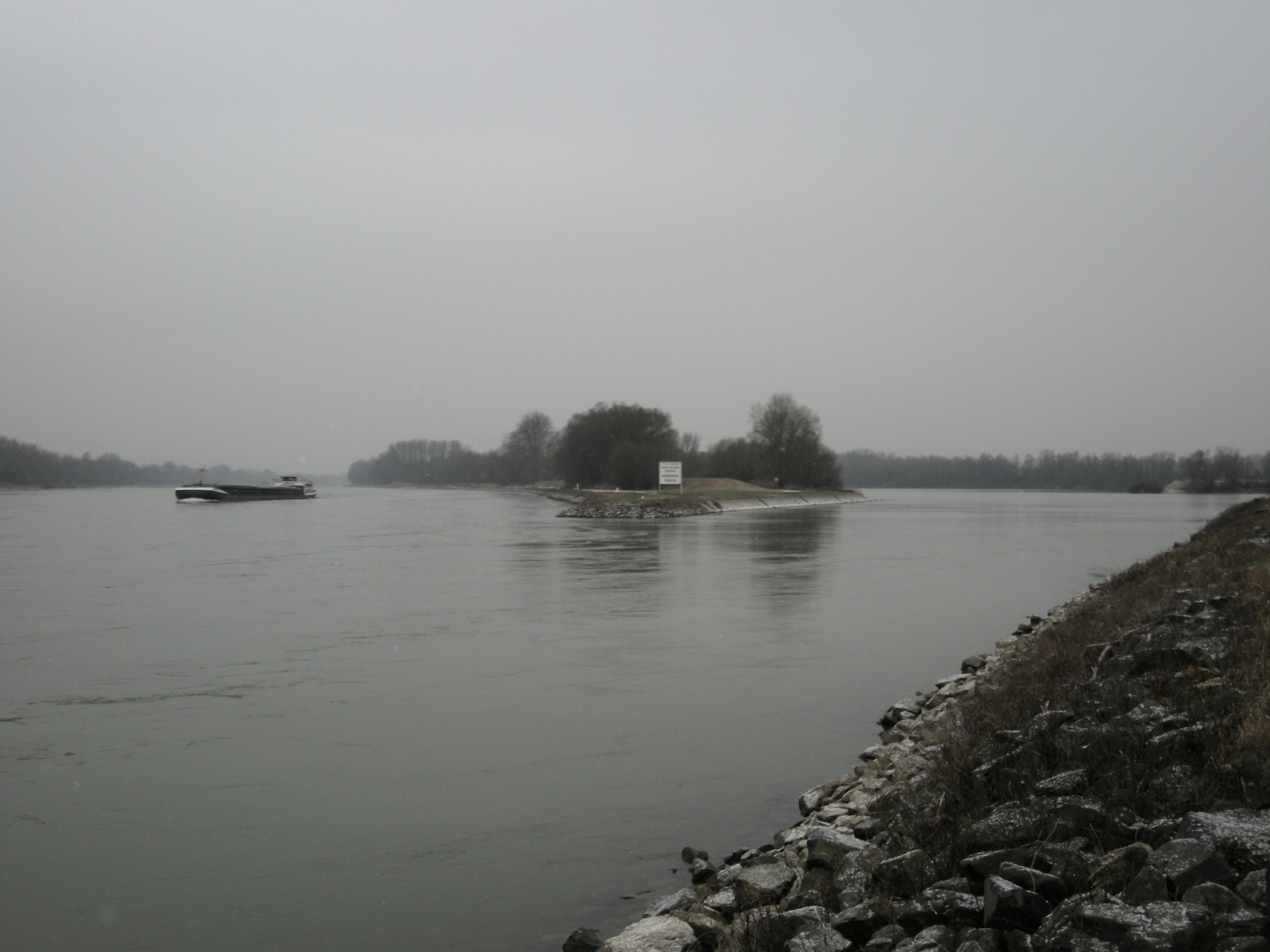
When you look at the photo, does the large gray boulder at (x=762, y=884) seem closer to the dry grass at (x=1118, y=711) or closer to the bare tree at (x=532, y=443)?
the dry grass at (x=1118, y=711)

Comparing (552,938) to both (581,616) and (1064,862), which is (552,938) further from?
(581,616)

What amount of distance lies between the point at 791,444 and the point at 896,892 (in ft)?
331

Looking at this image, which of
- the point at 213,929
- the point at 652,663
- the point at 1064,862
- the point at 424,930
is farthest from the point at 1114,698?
the point at 652,663

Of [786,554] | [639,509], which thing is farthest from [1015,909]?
[639,509]

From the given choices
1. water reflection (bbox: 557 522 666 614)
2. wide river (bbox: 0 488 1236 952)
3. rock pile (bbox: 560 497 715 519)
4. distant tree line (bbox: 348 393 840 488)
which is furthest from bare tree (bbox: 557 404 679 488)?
wide river (bbox: 0 488 1236 952)

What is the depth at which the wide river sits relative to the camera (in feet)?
19.0

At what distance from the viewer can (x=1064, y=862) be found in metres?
4.18

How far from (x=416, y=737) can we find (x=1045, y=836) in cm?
630

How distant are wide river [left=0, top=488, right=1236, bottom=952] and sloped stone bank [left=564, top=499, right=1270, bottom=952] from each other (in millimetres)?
753

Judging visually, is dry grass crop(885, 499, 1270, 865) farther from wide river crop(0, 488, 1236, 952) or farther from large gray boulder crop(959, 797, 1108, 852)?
wide river crop(0, 488, 1236, 952)

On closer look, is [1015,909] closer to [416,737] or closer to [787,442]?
[416,737]

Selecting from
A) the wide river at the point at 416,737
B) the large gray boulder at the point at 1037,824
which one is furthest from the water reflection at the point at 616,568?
the large gray boulder at the point at 1037,824

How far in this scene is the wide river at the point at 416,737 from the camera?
5.79 metres

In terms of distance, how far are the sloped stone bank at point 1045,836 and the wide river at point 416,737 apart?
2.47 feet
